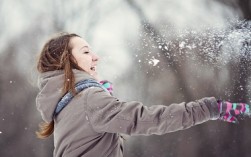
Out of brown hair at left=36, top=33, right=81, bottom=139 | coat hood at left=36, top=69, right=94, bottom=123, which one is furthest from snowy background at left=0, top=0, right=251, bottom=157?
coat hood at left=36, top=69, right=94, bottom=123

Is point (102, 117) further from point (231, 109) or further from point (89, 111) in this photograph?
point (231, 109)

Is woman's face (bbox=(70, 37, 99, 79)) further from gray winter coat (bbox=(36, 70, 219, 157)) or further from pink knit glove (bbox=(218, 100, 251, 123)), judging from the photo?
pink knit glove (bbox=(218, 100, 251, 123))

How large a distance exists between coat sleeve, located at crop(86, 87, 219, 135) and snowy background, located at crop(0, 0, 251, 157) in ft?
7.97

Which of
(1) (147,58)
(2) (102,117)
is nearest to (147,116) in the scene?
(2) (102,117)

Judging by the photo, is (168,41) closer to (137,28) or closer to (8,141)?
(137,28)

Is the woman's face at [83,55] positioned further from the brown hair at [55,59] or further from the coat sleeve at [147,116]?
the coat sleeve at [147,116]

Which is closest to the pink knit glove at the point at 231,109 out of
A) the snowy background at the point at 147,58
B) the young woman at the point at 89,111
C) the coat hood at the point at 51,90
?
the young woman at the point at 89,111

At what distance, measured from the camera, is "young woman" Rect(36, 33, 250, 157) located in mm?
855

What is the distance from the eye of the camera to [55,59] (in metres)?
1.08

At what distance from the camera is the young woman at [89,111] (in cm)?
86

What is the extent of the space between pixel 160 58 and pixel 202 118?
8.39ft

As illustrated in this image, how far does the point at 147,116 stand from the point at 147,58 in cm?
255

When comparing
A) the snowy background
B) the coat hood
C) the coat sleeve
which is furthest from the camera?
the snowy background

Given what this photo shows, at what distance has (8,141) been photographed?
3559 mm
